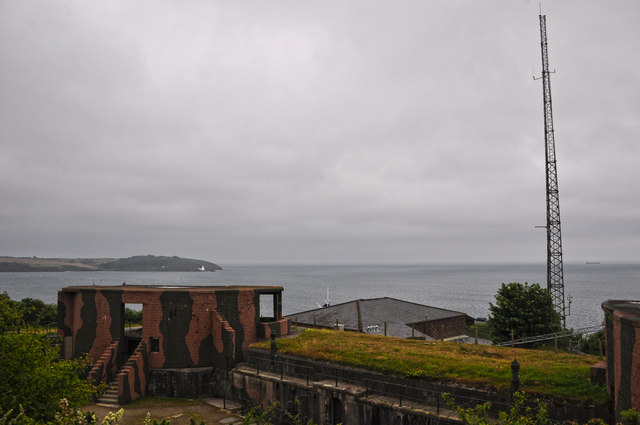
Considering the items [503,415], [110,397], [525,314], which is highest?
[503,415]

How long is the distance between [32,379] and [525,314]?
37.6 meters

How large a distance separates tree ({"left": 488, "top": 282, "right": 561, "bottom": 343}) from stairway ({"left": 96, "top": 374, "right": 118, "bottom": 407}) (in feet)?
103

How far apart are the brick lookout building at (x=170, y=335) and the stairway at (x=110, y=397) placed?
33cm

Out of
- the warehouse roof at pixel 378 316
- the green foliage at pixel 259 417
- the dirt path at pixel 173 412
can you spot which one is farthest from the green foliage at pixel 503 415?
the warehouse roof at pixel 378 316

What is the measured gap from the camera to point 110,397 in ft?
92.8

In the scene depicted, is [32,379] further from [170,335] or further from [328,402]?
[170,335]

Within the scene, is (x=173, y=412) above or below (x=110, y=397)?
below

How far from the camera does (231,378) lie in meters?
28.8

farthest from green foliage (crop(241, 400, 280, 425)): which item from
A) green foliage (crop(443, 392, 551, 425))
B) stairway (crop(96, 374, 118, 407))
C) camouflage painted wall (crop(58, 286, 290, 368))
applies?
stairway (crop(96, 374, 118, 407))

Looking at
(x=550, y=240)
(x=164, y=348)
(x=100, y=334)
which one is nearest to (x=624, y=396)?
(x=164, y=348)

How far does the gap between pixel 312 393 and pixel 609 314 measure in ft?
47.2

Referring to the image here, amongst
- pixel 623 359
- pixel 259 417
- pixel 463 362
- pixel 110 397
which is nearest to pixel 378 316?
pixel 463 362

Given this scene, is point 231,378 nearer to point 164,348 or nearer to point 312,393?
point 164,348

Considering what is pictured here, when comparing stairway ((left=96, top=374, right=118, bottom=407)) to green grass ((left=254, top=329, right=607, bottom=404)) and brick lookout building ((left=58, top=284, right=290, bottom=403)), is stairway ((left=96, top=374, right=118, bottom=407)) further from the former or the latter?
green grass ((left=254, top=329, right=607, bottom=404))
